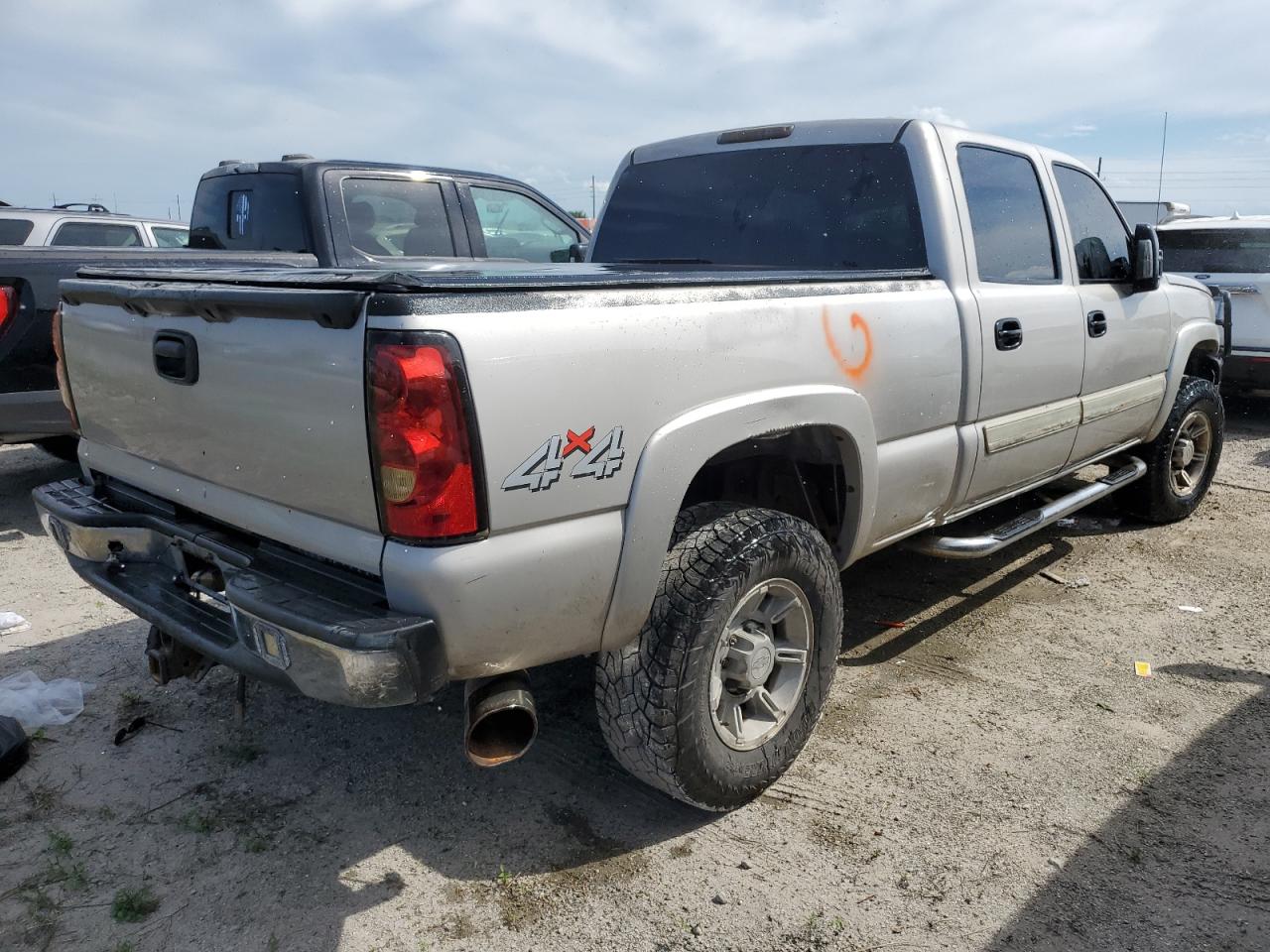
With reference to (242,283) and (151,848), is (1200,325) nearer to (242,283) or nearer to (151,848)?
(242,283)

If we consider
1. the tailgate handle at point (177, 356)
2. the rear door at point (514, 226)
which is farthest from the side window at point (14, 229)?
the tailgate handle at point (177, 356)

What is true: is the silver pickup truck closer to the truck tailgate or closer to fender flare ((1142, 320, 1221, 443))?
the truck tailgate

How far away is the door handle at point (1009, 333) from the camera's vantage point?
3.55 m

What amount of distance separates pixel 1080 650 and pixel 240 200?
17.7 ft

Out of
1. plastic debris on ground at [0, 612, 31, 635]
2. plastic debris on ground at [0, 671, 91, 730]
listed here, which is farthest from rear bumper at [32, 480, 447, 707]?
plastic debris on ground at [0, 612, 31, 635]

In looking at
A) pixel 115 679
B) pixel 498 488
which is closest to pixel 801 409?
pixel 498 488

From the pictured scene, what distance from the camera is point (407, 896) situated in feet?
8.05

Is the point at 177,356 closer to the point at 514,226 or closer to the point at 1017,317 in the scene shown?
the point at 1017,317

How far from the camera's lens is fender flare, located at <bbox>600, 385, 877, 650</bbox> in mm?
2309

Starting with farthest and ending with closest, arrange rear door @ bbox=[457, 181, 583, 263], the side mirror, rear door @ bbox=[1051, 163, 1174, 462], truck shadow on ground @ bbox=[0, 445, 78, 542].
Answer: rear door @ bbox=[457, 181, 583, 263]
truck shadow on ground @ bbox=[0, 445, 78, 542]
the side mirror
rear door @ bbox=[1051, 163, 1174, 462]

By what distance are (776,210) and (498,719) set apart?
238 centimetres

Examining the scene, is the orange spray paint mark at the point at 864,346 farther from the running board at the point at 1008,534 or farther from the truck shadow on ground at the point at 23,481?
the truck shadow on ground at the point at 23,481

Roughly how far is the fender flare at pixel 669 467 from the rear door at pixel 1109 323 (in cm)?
211

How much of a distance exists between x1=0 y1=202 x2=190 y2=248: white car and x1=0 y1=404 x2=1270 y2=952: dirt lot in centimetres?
585
